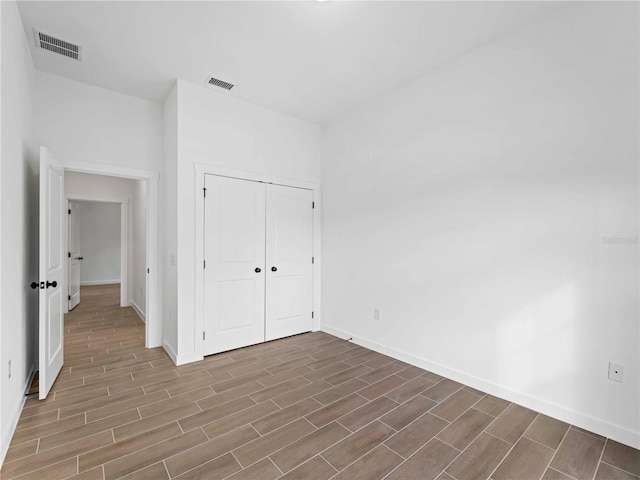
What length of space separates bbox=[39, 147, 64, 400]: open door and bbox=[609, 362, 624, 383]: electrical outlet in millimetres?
4107

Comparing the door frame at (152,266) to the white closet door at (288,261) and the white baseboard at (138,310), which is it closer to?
the white closet door at (288,261)

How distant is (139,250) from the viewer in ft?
18.2

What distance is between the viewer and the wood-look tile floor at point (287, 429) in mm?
1793

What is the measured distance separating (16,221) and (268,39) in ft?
7.85

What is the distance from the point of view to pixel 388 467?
181 centimetres

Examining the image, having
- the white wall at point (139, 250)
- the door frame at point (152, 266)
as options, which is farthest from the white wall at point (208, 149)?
the white wall at point (139, 250)

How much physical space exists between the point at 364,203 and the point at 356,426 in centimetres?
241

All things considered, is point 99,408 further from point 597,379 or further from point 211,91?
point 597,379

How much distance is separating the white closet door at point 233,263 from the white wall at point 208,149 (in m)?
0.17

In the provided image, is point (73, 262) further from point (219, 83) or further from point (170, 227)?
point (219, 83)

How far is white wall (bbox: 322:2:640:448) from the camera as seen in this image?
2074 millimetres

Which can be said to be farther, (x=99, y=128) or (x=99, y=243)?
(x=99, y=243)

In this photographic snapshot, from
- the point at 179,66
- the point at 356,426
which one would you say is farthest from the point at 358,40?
the point at 356,426

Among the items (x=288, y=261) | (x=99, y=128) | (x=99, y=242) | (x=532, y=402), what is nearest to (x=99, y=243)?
(x=99, y=242)
